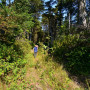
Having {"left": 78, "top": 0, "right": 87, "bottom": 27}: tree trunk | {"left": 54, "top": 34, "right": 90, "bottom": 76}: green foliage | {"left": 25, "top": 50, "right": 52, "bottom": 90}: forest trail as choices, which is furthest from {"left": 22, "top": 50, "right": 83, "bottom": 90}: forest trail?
{"left": 78, "top": 0, "right": 87, "bottom": 27}: tree trunk

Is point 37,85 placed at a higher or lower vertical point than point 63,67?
lower

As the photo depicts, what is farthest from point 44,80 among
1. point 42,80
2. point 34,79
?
point 34,79

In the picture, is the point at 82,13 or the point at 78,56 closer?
the point at 78,56

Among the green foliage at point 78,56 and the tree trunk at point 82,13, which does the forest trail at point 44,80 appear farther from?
the tree trunk at point 82,13

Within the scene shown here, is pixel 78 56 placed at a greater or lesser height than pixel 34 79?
greater

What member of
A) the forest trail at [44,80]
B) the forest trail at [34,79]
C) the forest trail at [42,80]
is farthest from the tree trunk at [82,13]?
the forest trail at [34,79]

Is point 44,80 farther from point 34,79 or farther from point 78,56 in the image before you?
point 78,56

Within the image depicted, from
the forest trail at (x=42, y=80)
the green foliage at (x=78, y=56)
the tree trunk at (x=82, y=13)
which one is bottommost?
the forest trail at (x=42, y=80)

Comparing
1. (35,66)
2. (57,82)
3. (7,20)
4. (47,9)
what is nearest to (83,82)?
(57,82)

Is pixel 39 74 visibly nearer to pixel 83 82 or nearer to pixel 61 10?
pixel 83 82

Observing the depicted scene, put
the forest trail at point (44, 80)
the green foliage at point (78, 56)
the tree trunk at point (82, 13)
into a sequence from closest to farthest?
the forest trail at point (44, 80)
the green foliage at point (78, 56)
the tree trunk at point (82, 13)

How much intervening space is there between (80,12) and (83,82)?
436 cm

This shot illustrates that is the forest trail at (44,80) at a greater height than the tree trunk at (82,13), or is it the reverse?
the tree trunk at (82,13)

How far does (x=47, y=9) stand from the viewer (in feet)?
33.5
